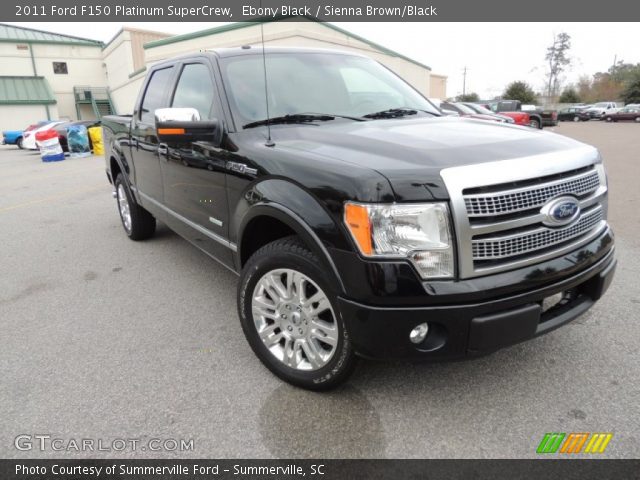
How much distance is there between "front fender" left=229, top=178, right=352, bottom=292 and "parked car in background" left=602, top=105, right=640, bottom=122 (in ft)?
138

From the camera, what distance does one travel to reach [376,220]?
1993 millimetres

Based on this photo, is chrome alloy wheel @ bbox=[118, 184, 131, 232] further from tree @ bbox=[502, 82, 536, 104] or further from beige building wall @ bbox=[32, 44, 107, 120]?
tree @ bbox=[502, 82, 536, 104]

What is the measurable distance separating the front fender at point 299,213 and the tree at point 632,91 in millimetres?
60732

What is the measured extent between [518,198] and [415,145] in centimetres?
56

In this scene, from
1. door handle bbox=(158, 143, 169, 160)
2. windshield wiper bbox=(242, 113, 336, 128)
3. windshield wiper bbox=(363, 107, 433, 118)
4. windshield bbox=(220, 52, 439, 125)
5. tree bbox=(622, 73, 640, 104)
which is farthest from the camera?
tree bbox=(622, 73, 640, 104)

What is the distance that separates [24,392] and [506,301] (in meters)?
2.62

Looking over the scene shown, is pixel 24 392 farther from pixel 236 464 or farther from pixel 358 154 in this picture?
pixel 358 154

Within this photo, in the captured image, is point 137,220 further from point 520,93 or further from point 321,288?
point 520,93

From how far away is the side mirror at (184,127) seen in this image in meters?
2.75

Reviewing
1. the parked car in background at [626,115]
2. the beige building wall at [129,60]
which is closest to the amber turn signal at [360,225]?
the beige building wall at [129,60]

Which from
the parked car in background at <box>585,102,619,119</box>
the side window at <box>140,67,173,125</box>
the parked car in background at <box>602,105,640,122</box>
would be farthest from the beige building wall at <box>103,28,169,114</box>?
the parked car in background at <box>585,102,619,119</box>

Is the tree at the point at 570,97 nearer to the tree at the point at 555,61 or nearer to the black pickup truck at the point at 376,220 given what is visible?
the tree at the point at 555,61

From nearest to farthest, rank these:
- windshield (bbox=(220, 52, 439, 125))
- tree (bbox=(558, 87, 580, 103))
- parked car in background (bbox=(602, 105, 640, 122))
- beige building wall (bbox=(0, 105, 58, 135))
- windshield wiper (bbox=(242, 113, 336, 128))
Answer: windshield wiper (bbox=(242, 113, 336, 128)) → windshield (bbox=(220, 52, 439, 125)) → beige building wall (bbox=(0, 105, 58, 135)) → parked car in background (bbox=(602, 105, 640, 122)) → tree (bbox=(558, 87, 580, 103))
